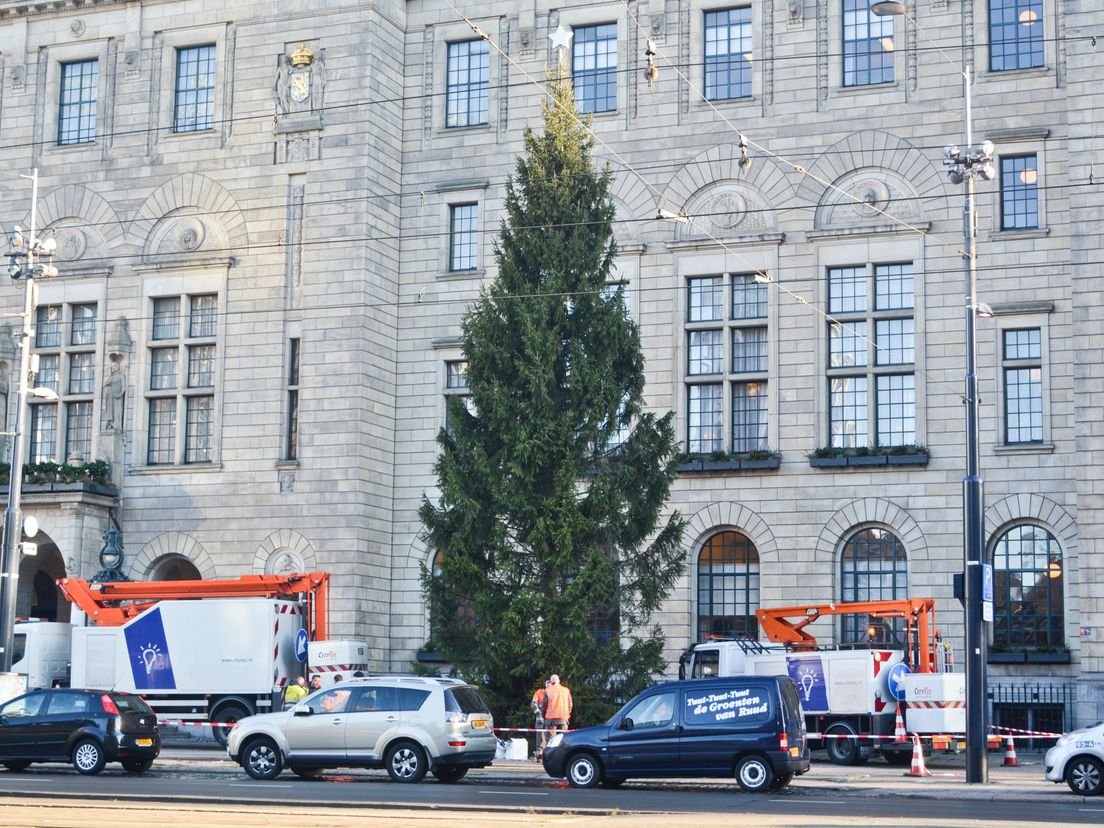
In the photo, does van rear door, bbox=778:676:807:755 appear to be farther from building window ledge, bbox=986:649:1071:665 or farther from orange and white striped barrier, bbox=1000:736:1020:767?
building window ledge, bbox=986:649:1071:665

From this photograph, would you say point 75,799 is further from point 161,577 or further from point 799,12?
point 799,12

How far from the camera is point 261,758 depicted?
28.5m

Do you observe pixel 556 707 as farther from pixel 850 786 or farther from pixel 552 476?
pixel 850 786

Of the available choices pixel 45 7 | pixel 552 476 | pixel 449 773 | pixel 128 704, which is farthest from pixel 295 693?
pixel 45 7

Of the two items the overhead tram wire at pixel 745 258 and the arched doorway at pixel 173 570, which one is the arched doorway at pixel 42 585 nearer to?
the arched doorway at pixel 173 570

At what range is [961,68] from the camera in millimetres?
41000

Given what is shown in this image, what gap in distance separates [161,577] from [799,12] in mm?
22815

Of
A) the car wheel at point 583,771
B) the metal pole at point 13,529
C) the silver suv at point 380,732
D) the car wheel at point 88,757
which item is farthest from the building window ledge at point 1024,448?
the metal pole at point 13,529

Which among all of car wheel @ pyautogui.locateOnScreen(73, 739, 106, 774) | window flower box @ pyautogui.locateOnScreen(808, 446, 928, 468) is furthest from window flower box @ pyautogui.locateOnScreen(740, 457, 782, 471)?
car wheel @ pyautogui.locateOnScreen(73, 739, 106, 774)

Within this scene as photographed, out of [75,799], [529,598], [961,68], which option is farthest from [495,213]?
[75,799]

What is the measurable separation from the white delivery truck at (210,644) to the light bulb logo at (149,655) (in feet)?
0.08

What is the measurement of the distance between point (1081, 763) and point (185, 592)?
22.1 m

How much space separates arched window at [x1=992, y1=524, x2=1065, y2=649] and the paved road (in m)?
Answer: 13.2

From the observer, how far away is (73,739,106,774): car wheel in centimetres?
2966
